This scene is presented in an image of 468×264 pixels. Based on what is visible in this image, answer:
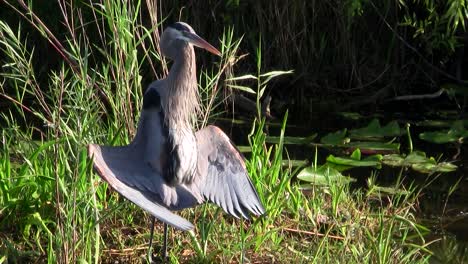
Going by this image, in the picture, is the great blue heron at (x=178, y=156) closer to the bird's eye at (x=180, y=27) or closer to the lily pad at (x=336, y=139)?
the bird's eye at (x=180, y=27)

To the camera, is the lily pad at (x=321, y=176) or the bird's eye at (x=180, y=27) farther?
the lily pad at (x=321, y=176)

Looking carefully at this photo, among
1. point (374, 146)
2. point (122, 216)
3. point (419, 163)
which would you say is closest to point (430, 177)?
point (419, 163)

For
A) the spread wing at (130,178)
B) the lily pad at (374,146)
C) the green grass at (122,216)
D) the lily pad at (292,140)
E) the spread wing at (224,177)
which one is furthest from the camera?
the lily pad at (292,140)

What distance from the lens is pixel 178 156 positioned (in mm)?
3791

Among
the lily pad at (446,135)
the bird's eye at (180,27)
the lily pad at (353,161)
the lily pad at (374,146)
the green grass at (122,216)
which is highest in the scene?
the bird's eye at (180,27)

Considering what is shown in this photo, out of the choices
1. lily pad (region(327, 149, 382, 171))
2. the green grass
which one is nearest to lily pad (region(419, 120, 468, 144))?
lily pad (region(327, 149, 382, 171))

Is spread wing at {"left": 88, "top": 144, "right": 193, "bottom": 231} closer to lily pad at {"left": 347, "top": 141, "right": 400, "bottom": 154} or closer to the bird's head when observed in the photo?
the bird's head

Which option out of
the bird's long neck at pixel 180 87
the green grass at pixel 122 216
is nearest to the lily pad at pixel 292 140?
the green grass at pixel 122 216

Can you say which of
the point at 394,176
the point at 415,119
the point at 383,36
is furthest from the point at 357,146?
the point at 383,36

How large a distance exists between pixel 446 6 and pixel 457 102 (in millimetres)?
747

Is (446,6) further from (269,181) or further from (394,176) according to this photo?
(269,181)

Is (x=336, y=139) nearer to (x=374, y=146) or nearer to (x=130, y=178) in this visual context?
(x=374, y=146)

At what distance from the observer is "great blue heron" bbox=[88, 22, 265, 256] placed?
372 cm

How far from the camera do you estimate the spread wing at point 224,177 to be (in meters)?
3.79
